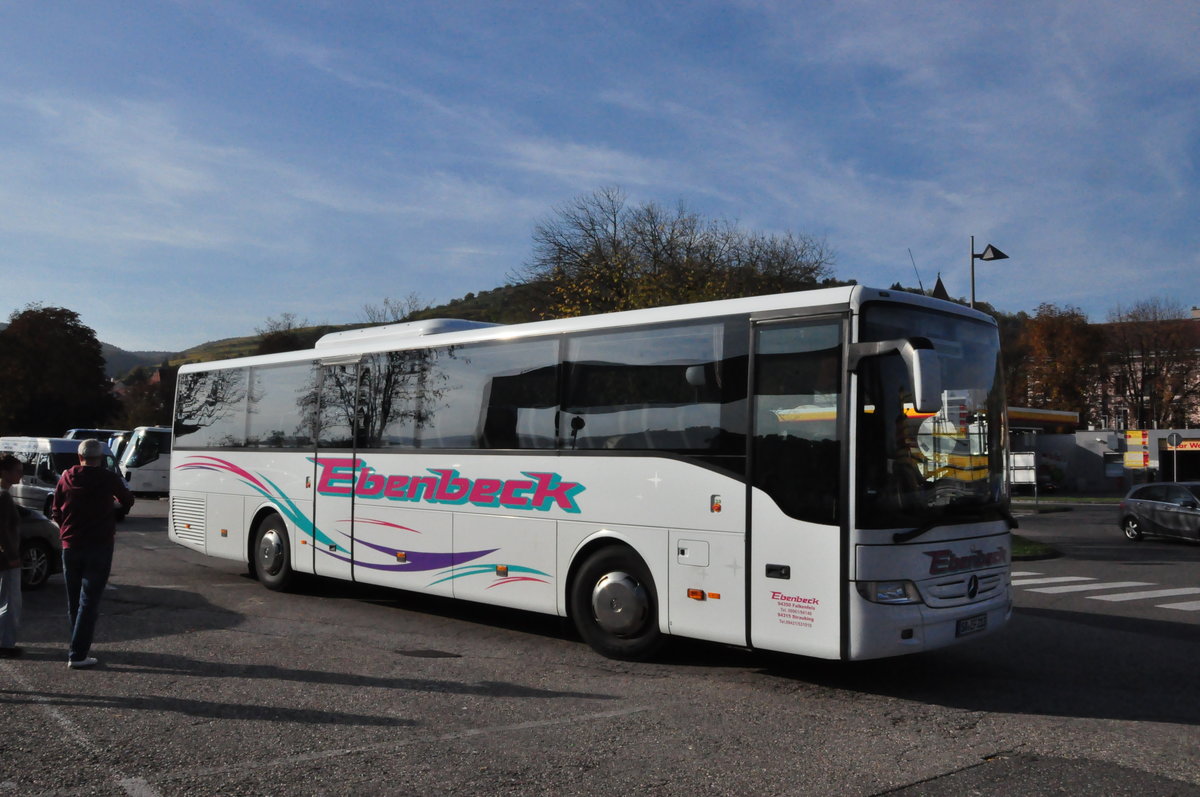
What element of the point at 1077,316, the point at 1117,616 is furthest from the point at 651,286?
the point at 1077,316

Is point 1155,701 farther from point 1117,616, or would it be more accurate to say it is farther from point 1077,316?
point 1077,316

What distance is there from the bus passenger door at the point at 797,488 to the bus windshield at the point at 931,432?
23 centimetres

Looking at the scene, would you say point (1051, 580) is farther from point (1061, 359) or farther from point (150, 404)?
point (150, 404)

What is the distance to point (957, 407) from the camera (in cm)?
803

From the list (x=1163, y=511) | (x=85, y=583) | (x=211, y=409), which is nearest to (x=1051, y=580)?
(x=1163, y=511)

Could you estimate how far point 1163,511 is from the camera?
81.1ft

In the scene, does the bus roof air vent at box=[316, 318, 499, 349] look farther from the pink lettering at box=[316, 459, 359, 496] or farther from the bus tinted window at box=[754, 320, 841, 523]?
the bus tinted window at box=[754, 320, 841, 523]

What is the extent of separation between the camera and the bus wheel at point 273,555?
12.8 meters

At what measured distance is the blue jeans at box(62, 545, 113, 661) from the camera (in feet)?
26.2

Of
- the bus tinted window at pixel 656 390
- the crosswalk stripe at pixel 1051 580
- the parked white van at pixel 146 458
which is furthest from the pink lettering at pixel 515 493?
the parked white van at pixel 146 458

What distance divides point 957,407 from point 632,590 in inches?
120

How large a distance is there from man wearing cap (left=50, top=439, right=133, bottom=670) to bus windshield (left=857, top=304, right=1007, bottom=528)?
5902mm

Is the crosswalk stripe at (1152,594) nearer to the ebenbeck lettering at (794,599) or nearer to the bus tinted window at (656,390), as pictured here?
the ebenbeck lettering at (794,599)

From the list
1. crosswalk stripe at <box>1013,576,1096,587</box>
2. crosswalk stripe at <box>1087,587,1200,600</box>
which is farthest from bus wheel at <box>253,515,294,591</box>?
crosswalk stripe at <box>1087,587,1200,600</box>
